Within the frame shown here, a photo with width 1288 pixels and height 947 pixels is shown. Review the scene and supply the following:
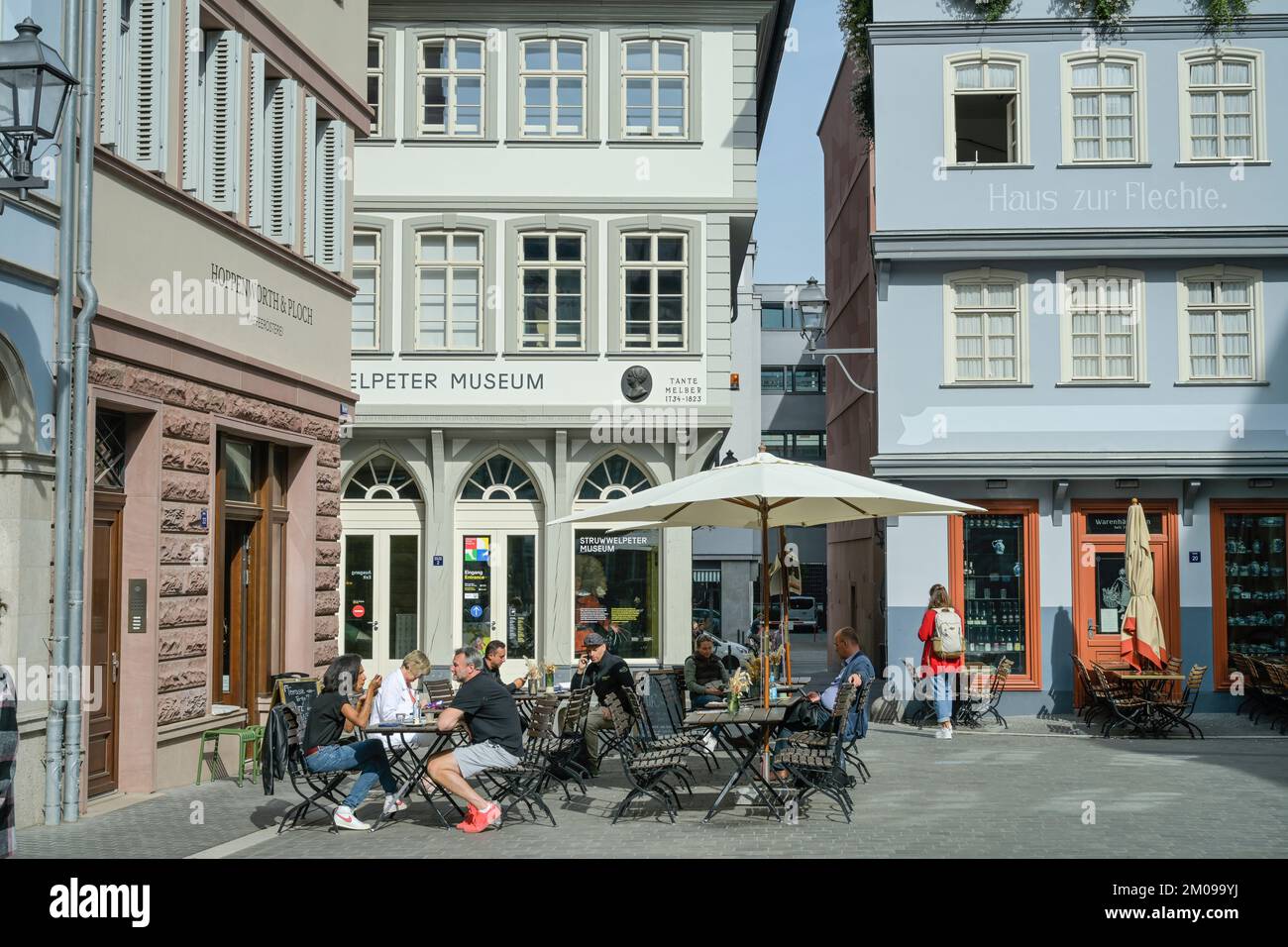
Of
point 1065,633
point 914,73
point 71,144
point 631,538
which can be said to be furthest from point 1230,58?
point 71,144

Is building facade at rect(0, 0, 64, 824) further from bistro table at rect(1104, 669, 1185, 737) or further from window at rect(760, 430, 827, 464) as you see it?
window at rect(760, 430, 827, 464)

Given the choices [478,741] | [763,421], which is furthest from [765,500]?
[763,421]

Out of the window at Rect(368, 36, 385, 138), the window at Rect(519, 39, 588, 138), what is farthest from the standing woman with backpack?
the window at Rect(368, 36, 385, 138)

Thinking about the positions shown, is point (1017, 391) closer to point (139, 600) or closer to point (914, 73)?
point (914, 73)

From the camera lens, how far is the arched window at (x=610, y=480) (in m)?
24.7

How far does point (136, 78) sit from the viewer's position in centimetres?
1324

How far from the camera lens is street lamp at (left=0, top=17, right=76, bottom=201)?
9672 millimetres

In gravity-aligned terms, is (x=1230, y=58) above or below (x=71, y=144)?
above

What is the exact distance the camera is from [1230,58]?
852 inches

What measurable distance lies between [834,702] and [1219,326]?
1141 centimetres

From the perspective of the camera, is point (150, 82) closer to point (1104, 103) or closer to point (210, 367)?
point (210, 367)

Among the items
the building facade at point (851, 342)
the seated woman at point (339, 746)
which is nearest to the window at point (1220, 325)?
the building facade at point (851, 342)
